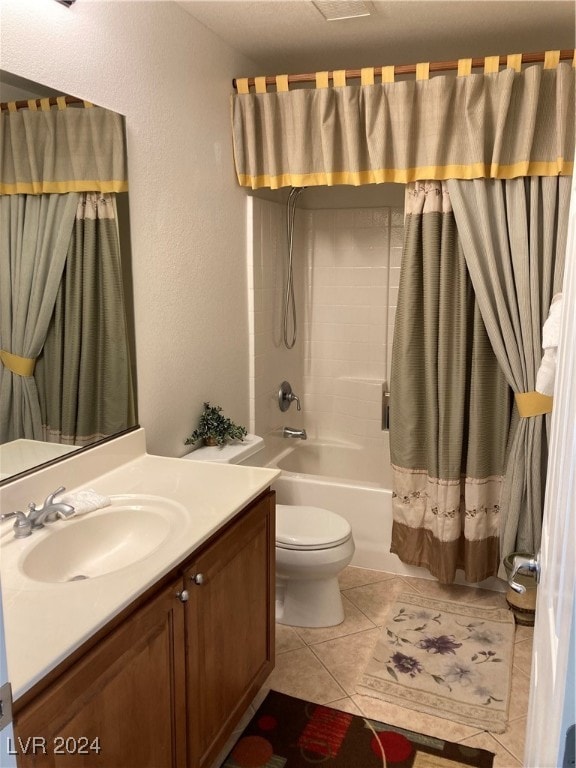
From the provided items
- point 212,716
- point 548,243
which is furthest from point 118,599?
point 548,243

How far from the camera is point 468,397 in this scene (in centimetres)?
287

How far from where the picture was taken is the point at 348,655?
2535mm

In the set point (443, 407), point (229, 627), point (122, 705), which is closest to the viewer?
point (122, 705)

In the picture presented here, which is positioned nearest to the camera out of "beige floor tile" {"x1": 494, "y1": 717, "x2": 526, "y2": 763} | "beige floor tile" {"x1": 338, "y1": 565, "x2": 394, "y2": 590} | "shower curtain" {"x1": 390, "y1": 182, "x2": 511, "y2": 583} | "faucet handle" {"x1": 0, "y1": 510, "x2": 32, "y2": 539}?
"faucet handle" {"x1": 0, "y1": 510, "x2": 32, "y2": 539}

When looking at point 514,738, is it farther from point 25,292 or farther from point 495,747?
point 25,292

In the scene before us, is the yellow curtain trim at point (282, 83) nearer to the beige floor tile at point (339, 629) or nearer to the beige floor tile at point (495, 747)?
the beige floor tile at point (339, 629)

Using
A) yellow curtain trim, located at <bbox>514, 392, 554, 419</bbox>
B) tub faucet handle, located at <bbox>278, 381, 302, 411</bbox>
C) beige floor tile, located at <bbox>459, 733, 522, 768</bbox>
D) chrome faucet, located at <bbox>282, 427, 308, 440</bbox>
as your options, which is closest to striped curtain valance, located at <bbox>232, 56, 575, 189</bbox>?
yellow curtain trim, located at <bbox>514, 392, 554, 419</bbox>

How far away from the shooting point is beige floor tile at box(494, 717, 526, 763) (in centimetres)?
204

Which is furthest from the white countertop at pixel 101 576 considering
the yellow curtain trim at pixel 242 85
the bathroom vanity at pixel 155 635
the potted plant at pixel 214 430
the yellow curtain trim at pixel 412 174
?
the yellow curtain trim at pixel 242 85

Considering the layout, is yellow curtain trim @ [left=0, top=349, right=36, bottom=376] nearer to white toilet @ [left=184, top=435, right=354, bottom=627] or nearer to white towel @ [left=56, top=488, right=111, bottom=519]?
white towel @ [left=56, top=488, right=111, bottom=519]

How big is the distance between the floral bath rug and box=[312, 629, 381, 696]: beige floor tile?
0.10 feet

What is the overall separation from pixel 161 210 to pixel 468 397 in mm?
1553

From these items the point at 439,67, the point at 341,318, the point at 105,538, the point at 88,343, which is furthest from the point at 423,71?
the point at 105,538

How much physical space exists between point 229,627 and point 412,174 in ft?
6.55
